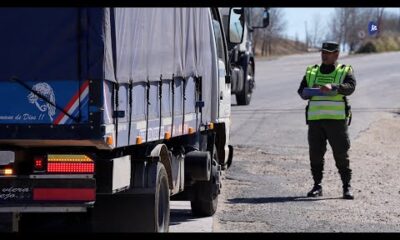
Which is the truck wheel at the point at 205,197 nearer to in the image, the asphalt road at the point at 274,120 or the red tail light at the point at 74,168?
the asphalt road at the point at 274,120

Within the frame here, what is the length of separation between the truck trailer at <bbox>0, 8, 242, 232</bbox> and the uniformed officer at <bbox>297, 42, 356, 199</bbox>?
3950 mm

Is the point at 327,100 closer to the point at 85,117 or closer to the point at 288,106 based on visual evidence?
the point at 85,117

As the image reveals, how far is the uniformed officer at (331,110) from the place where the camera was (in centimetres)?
1101

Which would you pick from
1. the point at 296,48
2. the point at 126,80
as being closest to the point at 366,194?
the point at 126,80

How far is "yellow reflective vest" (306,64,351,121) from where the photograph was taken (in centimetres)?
1105

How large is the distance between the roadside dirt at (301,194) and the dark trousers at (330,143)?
0.34 meters

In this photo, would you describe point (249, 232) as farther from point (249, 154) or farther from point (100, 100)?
point (249, 154)

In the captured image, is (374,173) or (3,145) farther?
(374,173)

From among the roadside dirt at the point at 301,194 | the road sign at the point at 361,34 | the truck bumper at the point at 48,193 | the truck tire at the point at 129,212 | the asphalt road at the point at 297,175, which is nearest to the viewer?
the truck bumper at the point at 48,193

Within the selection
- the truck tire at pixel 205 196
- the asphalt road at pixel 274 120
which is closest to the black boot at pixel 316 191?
the asphalt road at pixel 274 120

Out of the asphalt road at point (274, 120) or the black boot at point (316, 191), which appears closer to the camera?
the asphalt road at point (274, 120)
